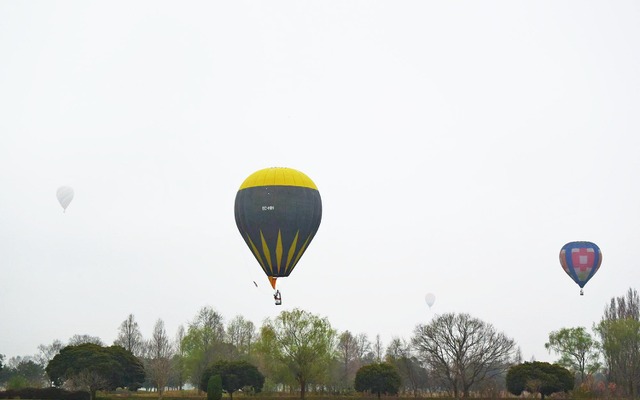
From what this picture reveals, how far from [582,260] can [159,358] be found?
4064 centimetres

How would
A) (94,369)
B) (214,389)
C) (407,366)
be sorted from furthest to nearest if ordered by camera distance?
(407,366) → (94,369) → (214,389)

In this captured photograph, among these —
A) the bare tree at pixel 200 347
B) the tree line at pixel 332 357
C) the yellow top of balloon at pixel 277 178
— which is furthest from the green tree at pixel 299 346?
the yellow top of balloon at pixel 277 178

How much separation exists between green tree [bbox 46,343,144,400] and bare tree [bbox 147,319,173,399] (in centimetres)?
191

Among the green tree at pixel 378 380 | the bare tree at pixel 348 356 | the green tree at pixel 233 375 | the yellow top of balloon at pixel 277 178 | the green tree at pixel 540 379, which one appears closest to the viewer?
the yellow top of balloon at pixel 277 178

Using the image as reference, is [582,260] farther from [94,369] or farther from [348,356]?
[348,356]

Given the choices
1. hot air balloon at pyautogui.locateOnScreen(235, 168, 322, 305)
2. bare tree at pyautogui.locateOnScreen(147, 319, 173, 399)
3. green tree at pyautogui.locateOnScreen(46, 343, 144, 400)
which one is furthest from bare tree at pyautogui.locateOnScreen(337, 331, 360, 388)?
hot air balloon at pyautogui.locateOnScreen(235, 168, 322, 305)

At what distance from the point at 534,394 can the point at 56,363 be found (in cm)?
4287

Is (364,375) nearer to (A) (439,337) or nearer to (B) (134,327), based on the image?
(A) (439,337)

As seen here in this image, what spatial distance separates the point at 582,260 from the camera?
64062mm

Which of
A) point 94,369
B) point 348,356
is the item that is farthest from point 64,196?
point 348,356

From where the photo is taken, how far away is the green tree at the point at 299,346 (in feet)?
218

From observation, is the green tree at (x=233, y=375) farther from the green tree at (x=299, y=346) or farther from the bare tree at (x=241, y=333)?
the bare tree at (x=241, y=333)

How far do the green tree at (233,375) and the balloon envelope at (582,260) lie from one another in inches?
1203

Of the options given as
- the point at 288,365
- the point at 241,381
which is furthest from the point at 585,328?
the point at 241,381
